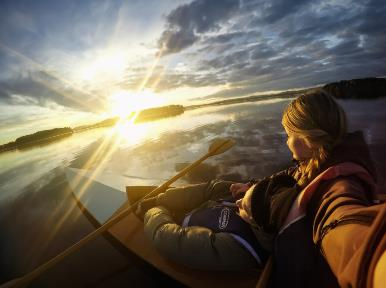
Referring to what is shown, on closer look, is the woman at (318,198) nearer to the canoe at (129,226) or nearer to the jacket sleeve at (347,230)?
the jacket sleeve at (347,230)

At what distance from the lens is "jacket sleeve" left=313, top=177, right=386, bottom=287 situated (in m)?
0.81

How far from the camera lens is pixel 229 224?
2.31 metres

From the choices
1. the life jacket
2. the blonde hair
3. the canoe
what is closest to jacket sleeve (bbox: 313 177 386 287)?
the blonde hair

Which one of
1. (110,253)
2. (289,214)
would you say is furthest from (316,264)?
(110,253)

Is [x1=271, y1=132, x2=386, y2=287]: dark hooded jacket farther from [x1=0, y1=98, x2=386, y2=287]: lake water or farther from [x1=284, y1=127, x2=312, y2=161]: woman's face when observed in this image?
[x1=0, y1=98, x2=386, y2=287]: lake water

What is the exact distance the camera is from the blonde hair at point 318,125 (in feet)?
5.51

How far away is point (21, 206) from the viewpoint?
8.36m

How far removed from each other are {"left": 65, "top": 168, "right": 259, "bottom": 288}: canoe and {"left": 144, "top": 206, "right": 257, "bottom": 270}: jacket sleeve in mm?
166

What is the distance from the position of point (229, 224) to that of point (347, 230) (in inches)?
52.6

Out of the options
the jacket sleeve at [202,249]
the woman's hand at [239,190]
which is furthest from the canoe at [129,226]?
the woman's hand at [239,190]

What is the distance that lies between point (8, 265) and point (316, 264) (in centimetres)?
589

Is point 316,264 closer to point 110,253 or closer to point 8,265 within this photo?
point 110,253

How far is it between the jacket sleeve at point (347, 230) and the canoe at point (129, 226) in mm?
1361


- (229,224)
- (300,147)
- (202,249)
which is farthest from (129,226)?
(300,147)
